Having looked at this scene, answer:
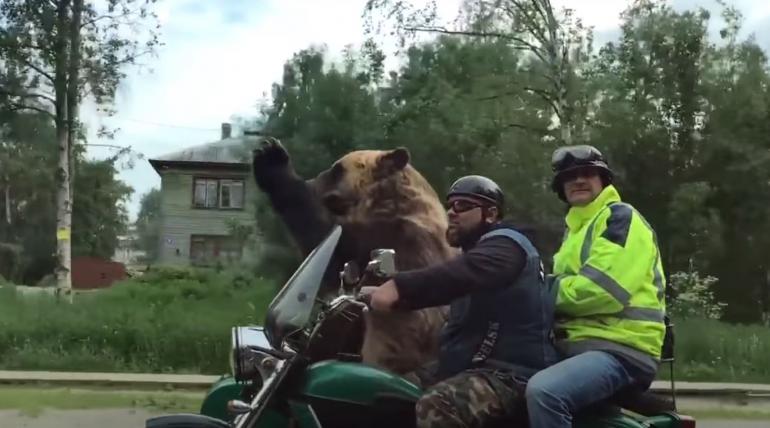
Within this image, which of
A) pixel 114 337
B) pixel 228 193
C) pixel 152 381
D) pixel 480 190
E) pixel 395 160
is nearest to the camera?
pixel 480 190

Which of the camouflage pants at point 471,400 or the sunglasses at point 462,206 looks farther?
the sunglasses at point 462,206

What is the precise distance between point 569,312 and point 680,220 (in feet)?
62.8

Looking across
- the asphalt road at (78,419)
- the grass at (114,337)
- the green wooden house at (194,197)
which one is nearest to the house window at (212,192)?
the green wooden house at (194,197)

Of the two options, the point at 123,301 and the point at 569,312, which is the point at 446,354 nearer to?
the point at 569,312

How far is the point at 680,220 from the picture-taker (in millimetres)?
22125

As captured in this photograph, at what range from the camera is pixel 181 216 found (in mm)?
52594

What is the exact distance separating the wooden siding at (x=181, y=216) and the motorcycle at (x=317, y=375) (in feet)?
150

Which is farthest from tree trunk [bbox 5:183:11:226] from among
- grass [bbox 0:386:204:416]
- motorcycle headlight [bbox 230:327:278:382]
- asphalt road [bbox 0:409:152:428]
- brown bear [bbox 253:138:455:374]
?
motorcycle headlight [bbox 230:327:278:382]

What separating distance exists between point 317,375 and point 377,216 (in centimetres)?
206

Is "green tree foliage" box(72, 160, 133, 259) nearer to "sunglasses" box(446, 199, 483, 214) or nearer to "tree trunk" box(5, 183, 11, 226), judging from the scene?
"tree trunk" box(5, 183, 11, 226)

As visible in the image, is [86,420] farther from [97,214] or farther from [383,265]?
[97,214]

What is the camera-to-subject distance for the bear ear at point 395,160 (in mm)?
5789

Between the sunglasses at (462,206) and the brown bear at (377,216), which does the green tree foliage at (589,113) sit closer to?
the brown bear at (377,216)

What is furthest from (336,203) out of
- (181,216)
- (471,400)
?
(181,216)
